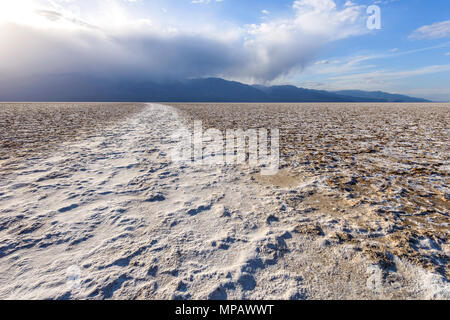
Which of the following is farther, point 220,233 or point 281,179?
→ point 281,179

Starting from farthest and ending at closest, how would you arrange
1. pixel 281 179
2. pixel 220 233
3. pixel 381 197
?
pixel 281 179 < pixel 381 197 < pixel 220 233

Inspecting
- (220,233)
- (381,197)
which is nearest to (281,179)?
(381,197)

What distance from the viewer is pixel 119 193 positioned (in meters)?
5.28

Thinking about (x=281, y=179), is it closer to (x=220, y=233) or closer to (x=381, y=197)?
(x=381, y=197)

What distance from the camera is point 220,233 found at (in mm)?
3795

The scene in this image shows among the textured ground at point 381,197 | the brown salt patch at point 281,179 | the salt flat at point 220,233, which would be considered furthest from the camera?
the brown salt patch at point 281,179

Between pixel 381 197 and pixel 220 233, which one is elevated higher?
pixel 381 197

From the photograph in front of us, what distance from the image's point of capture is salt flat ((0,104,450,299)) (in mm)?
2676

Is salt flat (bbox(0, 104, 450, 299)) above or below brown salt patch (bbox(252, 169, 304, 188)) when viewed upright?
below

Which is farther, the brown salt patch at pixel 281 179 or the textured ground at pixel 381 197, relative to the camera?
the brown salt patch at pixel 281 179

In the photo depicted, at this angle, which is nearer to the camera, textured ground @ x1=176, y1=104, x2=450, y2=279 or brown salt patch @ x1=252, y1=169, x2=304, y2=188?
textured ground @ x1=176, y1=104, x2=450, y2=279

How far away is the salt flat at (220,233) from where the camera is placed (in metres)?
2.68
